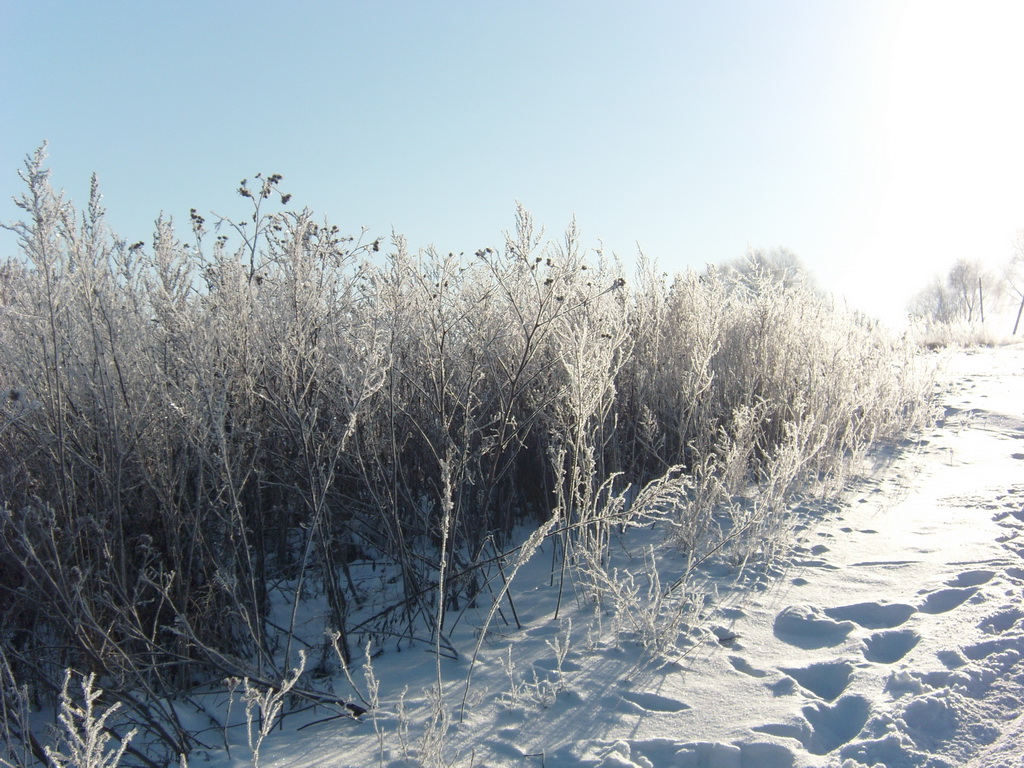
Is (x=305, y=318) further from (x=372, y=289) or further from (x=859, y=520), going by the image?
(x=859, y=520)

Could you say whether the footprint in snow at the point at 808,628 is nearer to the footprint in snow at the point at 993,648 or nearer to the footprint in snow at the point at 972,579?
the footprint in snow at the point at 993,648

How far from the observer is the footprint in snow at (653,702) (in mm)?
2223

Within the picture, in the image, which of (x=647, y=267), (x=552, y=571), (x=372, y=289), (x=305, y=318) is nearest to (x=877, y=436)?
(x=647, y=267)

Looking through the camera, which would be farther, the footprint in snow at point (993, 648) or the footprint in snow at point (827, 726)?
the footprint in snow at point (993, 648)

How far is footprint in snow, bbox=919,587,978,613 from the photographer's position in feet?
9.15

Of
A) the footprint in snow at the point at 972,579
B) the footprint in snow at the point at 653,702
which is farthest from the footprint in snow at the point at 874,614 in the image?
the footprint in snow at the point at 653,702

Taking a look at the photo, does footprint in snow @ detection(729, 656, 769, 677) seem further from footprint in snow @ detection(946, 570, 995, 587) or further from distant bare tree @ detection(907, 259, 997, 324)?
distant bare tree @ detection(907, 259, 997, 324)

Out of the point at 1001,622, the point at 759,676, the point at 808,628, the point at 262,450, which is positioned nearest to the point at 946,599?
the point at 1001,622

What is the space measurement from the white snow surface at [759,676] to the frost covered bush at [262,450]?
0.21 metres

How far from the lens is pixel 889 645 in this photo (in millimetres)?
2541

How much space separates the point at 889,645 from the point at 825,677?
1.23ft

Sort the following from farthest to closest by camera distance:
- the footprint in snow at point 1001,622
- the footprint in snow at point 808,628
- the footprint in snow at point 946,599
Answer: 1. the footprint in snow at point 946,599
2. the footprint in snow at point 808,628
3. the footprint in snow at point 1001,622

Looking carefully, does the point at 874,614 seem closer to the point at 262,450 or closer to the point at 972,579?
the point at 972,579

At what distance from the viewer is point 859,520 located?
4.03 meters
